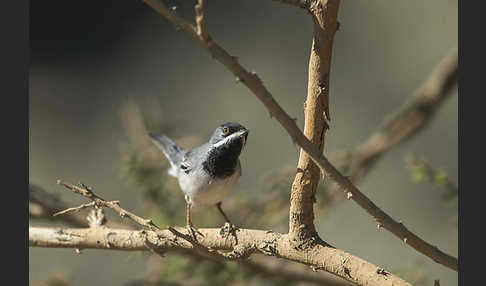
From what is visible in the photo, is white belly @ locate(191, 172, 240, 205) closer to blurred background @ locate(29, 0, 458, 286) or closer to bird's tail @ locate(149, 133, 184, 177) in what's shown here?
bird's tail @ locate(149, 133, 184, 177)

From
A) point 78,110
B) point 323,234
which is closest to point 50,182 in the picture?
point 78,110

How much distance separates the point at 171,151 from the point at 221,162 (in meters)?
0.29

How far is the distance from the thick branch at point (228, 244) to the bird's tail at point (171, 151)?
0.28 metres

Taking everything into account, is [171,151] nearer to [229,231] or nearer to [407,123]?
[229,231]

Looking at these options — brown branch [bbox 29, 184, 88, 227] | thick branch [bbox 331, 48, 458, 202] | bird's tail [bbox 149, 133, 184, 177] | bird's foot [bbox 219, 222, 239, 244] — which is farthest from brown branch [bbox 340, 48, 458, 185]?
brown branch [bbox 29, 184, 88, 227]

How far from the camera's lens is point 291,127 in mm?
591

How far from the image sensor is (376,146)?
137 centimetres

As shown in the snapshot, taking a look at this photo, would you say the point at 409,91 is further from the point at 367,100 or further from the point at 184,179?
the point at 184,179

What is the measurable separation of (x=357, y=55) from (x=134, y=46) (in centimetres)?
87

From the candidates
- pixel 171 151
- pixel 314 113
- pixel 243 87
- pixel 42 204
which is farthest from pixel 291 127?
pixel 243 87

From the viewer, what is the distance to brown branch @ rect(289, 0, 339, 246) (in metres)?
0.67

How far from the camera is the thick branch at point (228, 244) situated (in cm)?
72

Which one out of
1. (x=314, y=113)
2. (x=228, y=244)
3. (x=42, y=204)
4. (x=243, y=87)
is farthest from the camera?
(x=243, y=87)

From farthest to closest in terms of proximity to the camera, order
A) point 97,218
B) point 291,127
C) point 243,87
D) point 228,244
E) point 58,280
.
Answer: point 243,87 → point 58,280 → point 97,218 → point 228,244 → point 291,127
